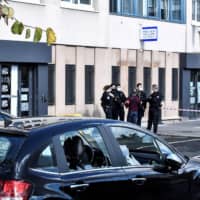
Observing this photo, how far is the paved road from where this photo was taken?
1598 cm

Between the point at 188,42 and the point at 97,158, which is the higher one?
the point at 188,42

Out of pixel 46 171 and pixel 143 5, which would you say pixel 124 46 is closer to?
pixel 143 5

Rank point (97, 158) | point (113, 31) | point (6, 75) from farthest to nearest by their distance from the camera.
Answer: point (113, 31) < point (6, 75) < point (97, 158)

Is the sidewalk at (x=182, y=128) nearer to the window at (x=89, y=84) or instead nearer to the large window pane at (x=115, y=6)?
the window at (x=89, y=84)

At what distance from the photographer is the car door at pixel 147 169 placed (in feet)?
19.4

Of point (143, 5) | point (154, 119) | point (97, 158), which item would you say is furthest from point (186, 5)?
point (97, 158)

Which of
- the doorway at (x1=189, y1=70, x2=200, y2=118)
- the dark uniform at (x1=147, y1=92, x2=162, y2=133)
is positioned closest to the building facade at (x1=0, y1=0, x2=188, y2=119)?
the doorway at (x1=189, y1=70, x2=200, y2=118)

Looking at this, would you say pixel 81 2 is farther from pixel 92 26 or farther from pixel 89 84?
pixel 89 84

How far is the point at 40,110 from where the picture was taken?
20.5 metres

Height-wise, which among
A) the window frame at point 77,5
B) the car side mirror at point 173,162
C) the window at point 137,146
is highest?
the window frame at point 77,5

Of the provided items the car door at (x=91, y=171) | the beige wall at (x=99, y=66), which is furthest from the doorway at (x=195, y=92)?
the car door at (x=91, y=171)

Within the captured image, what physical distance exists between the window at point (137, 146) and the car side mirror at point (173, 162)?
9 centimetres

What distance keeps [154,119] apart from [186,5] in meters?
9.89

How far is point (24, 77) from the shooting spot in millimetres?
20312
